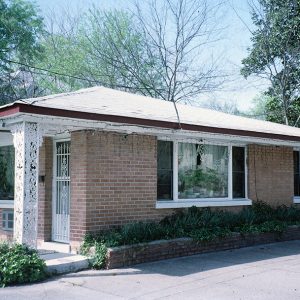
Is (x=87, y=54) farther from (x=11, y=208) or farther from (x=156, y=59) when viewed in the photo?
(x=11, y=208)

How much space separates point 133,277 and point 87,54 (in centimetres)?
2377

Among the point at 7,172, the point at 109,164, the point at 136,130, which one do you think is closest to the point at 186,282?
the point at 109,164

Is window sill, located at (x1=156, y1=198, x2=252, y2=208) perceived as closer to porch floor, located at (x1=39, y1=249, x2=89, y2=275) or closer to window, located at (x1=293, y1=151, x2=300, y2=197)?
porch floor, located at (x1=39, y1=249, x2=89, y2=275)

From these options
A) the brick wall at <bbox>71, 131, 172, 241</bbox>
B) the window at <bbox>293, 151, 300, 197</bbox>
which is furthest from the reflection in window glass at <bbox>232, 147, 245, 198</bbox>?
the brick wall at <bbox>71, 131, 172, 241</bbox>

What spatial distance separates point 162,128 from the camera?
9812 mm

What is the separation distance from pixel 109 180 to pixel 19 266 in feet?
9.34

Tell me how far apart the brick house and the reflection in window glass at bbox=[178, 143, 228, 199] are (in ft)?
0.08

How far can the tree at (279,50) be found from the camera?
2314 cm

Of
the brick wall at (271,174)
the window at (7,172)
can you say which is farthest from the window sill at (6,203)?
the brick wall at (271,174)

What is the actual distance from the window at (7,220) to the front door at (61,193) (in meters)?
1.59

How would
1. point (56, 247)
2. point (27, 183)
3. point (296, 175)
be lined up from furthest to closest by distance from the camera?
point (296, 175), point (56, 247), point (27, 183)

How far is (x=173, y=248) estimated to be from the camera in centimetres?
978

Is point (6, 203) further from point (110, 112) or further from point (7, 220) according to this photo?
point (110, 112)

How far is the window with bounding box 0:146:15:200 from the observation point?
39.8 feet
